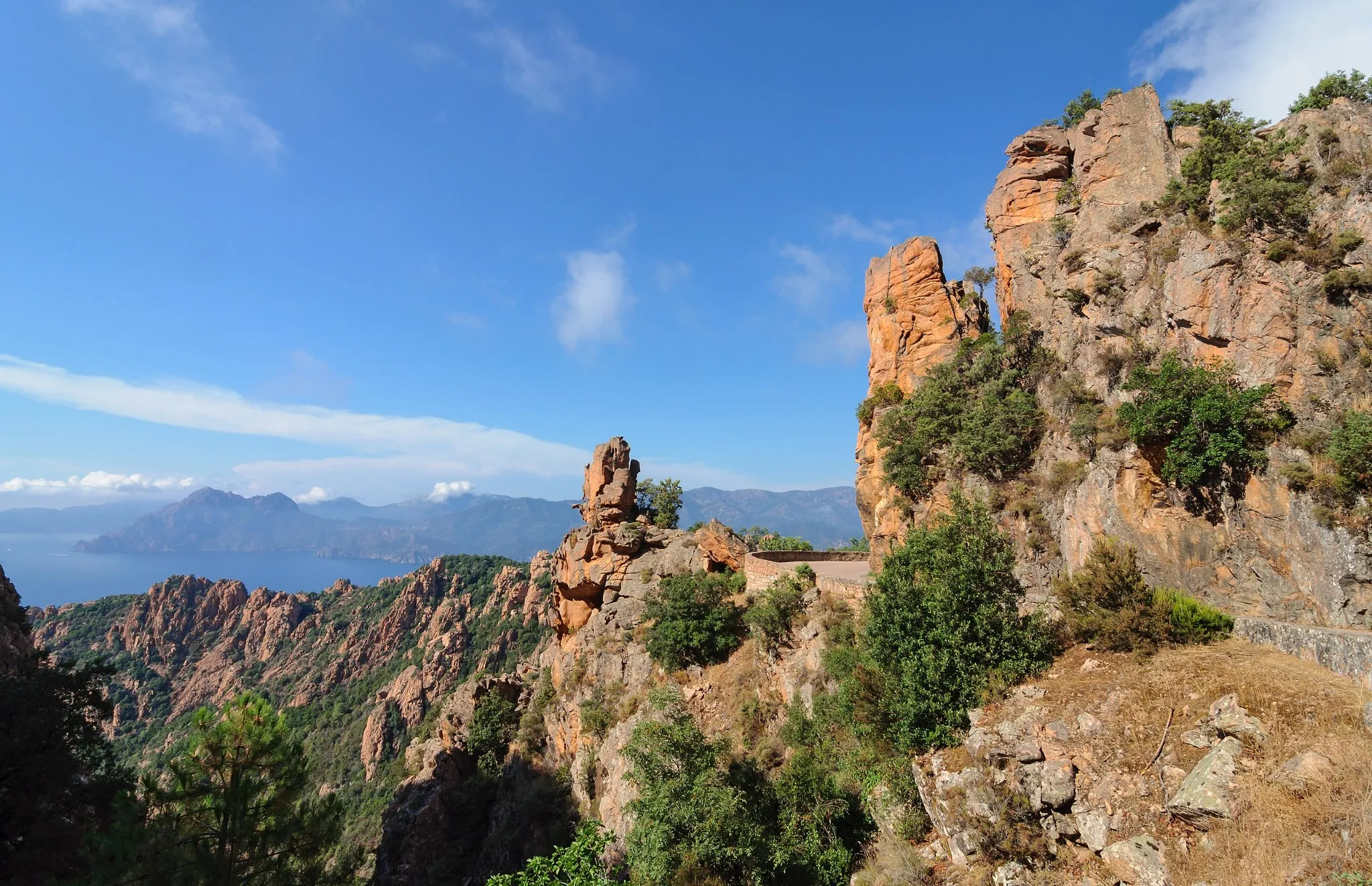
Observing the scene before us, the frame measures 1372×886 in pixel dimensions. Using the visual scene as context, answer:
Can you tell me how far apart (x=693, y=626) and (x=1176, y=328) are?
20672 mm

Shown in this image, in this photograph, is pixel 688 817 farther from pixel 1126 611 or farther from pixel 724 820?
pixel 1126 611

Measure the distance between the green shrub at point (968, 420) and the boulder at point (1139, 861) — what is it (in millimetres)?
12200

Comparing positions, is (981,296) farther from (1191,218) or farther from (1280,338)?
(1280,338)

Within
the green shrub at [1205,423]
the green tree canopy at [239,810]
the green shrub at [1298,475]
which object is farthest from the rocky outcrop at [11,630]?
the green shrub at [1298,475]

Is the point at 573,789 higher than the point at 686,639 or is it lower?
lower

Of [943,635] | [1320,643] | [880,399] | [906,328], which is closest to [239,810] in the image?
[943,635]

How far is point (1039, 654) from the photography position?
13203 millimetres

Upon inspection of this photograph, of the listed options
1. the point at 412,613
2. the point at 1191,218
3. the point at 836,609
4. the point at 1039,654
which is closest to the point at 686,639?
the point at 836,609

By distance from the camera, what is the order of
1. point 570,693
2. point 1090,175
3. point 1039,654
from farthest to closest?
point 570,693, point 1090,175, point 1039,654

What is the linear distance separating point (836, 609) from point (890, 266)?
1577 cm

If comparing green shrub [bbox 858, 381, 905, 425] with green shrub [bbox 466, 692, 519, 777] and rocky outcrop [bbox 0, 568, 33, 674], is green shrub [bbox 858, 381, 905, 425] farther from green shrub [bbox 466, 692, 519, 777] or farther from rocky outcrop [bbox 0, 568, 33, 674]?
rocky outcrop [bbox 0, 568, 33, 674]

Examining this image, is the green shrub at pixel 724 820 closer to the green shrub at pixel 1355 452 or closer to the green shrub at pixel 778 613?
the green shrub at pixel 778 613

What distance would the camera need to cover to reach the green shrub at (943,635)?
13.0 meters

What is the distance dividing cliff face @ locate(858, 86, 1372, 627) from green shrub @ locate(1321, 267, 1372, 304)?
0.65ft
